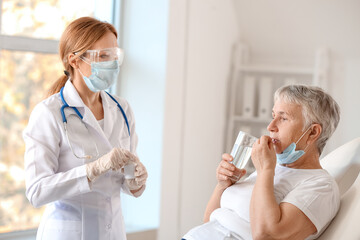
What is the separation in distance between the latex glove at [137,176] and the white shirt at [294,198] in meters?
0.30

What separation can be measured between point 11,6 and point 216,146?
1696 millimetres

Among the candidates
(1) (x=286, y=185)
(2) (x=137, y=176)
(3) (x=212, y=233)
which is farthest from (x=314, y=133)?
(2) (x=137, y=176)

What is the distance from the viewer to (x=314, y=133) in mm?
1696

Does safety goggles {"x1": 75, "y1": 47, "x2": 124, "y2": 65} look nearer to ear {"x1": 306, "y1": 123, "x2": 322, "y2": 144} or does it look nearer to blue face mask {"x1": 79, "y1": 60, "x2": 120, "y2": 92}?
blue face mask {"x1": 79, "y1": 60, "x2": 120, "y2": 92}

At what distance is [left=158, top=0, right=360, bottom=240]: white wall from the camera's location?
3080 millimetres

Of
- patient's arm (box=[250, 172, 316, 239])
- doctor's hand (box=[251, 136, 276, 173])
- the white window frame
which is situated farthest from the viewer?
the white window frame

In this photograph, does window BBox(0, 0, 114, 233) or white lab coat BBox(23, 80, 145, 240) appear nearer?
white lab coat BBox(23, 80, 145, 240)

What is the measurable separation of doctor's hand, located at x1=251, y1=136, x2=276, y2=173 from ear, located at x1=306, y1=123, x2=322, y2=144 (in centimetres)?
15

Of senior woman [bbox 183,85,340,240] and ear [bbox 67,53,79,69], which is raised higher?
ear [bbox 67,53,79,69]

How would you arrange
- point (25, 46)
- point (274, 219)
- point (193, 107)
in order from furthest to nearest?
point (193, 107)
point (25, 46)
point (274, 219)

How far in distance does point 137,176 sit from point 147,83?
4.42ft

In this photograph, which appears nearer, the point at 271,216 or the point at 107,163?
the point at 271,216

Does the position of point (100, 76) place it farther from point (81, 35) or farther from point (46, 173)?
point (46, 173)

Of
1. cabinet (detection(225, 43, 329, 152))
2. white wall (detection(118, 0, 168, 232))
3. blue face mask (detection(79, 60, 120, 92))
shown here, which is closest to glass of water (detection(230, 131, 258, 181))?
blue face mask (detection(79, 60, 120, 92))
